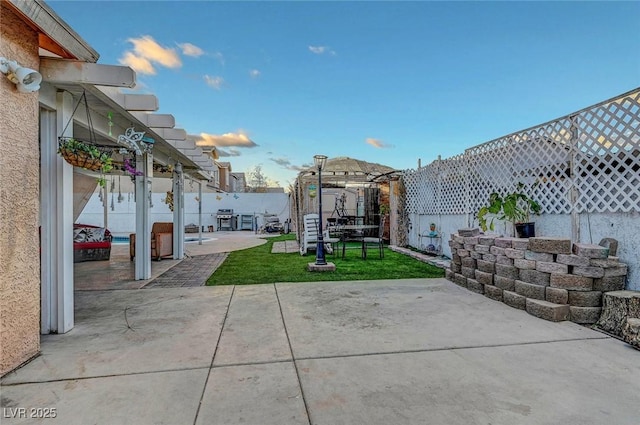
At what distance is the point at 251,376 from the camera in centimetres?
226

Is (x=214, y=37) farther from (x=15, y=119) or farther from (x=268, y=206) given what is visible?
(x=268, y=206)

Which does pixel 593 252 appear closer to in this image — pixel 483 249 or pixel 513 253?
pixel 513 253

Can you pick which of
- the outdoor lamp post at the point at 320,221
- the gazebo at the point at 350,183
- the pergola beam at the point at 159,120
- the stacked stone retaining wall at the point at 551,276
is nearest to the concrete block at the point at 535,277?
the stacked stone retaining wall at the point at 551,276

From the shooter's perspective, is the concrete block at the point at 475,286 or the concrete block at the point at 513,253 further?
the concrete block at the point at 475,286

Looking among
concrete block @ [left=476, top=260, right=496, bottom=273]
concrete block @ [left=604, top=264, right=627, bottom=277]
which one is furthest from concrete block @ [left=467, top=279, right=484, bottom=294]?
concrete block @ [left=604, top=264, right=627, bottom=277]

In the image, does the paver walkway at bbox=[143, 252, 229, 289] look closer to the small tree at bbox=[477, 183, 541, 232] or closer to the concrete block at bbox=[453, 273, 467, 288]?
the concrete block at bbox=[453, 273, 467, 288]

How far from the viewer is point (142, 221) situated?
5703 mm

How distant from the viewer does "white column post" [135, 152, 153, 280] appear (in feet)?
18.5

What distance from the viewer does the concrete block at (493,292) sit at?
13.7 ft

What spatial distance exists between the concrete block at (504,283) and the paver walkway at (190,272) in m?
4.29

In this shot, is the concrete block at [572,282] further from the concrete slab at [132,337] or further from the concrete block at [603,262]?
the concrete slab at [132,337]

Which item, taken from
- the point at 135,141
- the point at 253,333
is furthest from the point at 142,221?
the point at 253,333

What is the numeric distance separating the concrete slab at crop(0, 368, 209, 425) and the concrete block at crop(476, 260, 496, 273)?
12.2 feet

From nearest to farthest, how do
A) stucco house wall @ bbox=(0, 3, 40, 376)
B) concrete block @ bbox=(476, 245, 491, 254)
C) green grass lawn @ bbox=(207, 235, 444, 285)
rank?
stucco house wall @ bbox=(0, 3, 40, 376) < concrete block @ bbox=(476, 245, 491, 254) < green grass lawn @ bbox=(207, 235, 444, 285)
